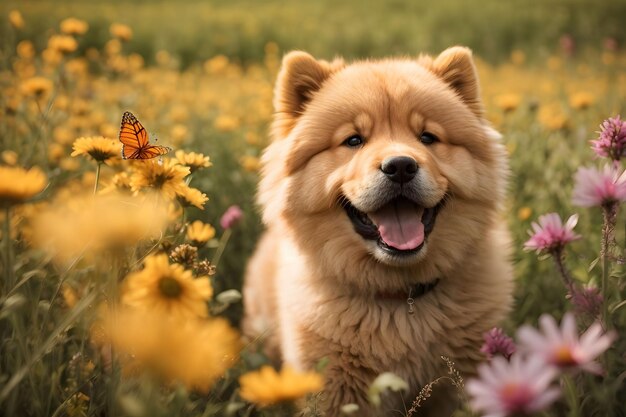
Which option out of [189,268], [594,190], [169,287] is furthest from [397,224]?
[169,287]

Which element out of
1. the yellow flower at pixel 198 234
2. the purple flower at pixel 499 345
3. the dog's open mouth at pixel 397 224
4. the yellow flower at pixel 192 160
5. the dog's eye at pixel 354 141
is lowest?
the dog's open mouth at pixel 397 224

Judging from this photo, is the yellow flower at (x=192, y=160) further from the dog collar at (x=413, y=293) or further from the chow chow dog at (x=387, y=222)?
the dog collar at (x=413, y=293)

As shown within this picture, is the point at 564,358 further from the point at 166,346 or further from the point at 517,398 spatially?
the point at 166,346

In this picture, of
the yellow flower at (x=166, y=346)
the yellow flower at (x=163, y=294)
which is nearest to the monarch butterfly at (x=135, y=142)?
the yellow flower at (x=163, y=294)

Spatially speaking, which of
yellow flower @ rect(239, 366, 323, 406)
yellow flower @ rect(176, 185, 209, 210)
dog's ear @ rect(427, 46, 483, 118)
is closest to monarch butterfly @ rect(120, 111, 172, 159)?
yellow flower @ rect(176, 185, 209, 210)

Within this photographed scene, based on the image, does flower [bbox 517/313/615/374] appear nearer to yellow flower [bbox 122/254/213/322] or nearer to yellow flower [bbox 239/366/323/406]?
yellow flower [bbox 239/366/323/406]

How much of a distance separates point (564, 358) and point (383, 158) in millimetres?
1362

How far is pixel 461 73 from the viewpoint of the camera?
2576 mm

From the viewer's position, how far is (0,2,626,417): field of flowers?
0.97 metres

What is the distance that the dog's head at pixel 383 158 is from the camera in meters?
2.24

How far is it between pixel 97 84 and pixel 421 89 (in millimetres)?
5471

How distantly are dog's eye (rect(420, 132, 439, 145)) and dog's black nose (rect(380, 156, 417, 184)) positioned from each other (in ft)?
1.16

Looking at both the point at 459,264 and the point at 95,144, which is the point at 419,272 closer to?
the point at 459,264

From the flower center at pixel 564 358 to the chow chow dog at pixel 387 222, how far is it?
1.28m
